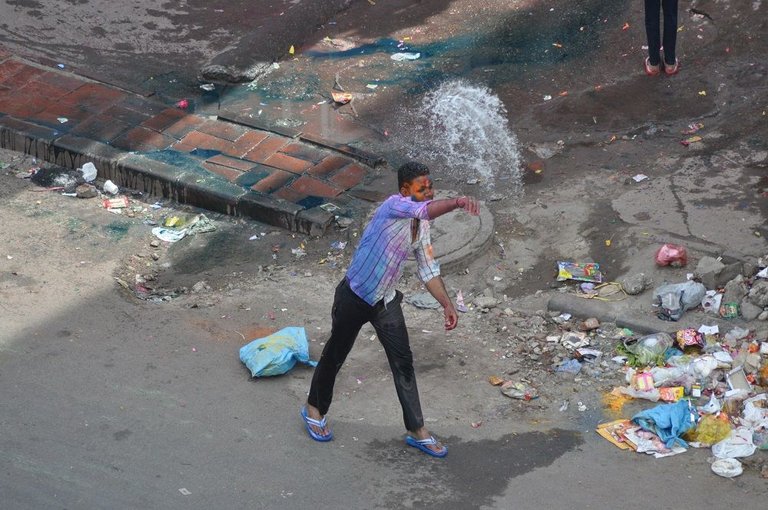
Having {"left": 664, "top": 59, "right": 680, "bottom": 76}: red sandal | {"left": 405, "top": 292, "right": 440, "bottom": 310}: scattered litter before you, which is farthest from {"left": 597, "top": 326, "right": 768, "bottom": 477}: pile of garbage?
{"left": 664, "top": 59, "right": 680, "bottom": 76}: red sandal

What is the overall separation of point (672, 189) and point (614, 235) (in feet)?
2.39

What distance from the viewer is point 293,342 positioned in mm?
5852

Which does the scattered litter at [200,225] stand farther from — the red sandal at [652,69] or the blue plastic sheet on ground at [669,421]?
the red sandal at [652,69]

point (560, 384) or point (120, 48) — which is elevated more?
point (120, 48)

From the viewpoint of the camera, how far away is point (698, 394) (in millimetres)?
5355

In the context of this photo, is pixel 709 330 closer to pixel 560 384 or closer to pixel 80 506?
pixel 560 384

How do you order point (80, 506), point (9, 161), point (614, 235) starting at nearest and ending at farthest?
1. point (80, 506)
2. point (614, 235)
3. point (9, 161)

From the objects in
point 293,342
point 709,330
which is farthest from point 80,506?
point 709,330

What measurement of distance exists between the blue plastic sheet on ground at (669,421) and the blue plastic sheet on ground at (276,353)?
1832 millimetres

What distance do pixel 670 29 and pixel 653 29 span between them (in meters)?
0.19

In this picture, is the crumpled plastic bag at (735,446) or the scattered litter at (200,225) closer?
the crumpled plastic bag at (735,446)

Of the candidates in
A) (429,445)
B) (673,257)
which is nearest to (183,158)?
(673,257)

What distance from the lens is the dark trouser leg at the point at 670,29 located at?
857 centimetres

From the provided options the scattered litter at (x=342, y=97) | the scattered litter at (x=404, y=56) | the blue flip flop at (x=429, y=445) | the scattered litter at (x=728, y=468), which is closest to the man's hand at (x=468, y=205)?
the blue flip flop at (x=429, y=445)
